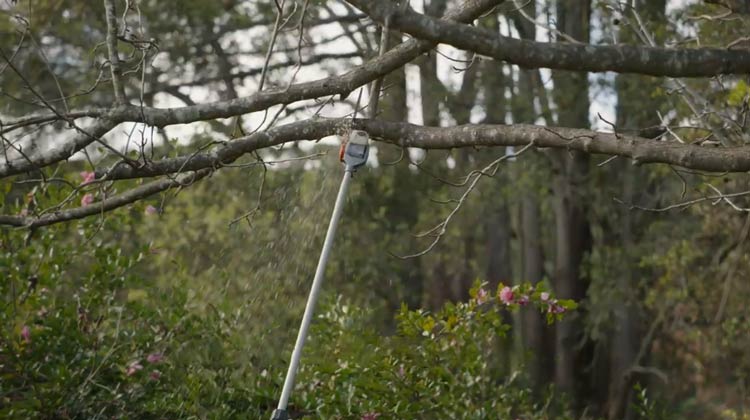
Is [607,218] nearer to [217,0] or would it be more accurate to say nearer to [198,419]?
[217,0]

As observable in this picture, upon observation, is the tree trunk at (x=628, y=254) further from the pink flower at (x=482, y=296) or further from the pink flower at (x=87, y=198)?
the pink flower at (x=87, y=198)

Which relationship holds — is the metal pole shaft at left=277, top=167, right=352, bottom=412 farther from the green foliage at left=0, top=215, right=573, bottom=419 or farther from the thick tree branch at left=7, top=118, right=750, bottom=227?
the green foliage at left=0, top=215, right=573, bottom=419

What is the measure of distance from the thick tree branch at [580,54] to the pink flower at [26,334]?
10.3 feet

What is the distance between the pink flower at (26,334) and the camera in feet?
20.3

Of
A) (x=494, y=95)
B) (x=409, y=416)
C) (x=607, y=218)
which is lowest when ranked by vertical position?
(x=409, y=416)

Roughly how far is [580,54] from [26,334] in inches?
141

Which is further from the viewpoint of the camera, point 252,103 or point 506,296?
point 506,296

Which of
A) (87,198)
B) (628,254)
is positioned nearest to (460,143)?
(87,198)

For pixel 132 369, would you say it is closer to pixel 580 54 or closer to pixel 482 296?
pixel 482 296

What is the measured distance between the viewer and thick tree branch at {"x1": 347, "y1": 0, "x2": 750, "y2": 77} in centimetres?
386

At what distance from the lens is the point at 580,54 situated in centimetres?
390

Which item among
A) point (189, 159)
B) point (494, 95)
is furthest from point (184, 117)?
point (494, 95)

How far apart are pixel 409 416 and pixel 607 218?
8.51 metres

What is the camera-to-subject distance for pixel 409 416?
5945 millimetres
